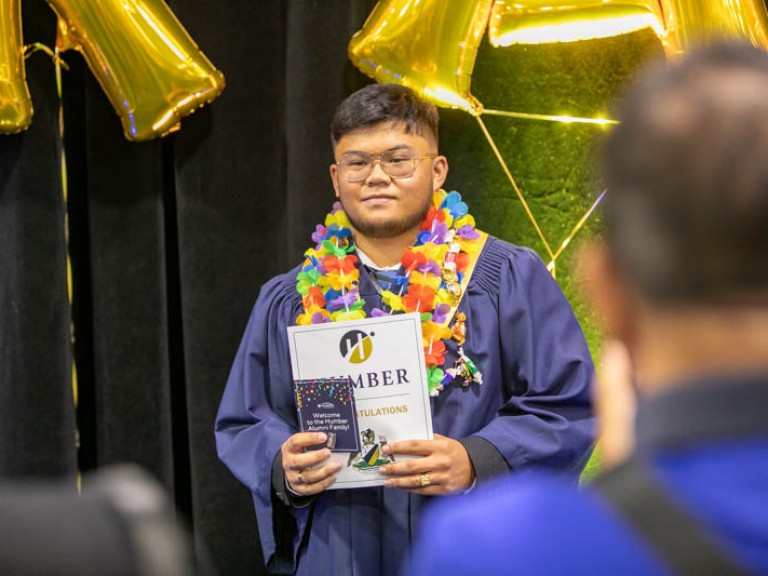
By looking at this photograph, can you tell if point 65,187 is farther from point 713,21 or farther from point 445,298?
point 713,21

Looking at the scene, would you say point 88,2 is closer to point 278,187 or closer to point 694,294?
point 278,187

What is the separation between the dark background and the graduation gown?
60cm

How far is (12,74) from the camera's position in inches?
107

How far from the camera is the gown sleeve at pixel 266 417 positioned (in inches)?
88.3

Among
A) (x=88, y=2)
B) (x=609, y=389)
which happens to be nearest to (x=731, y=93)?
(x=609, y=389)

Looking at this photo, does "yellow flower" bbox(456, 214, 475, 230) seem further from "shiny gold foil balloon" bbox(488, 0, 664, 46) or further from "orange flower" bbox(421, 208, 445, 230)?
"shiny gold foil balloon" bbox(488, 0, 664, 46)

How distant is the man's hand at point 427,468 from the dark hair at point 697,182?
136 centimetres

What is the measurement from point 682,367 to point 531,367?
1.47m

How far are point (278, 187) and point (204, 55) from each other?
0.37 m

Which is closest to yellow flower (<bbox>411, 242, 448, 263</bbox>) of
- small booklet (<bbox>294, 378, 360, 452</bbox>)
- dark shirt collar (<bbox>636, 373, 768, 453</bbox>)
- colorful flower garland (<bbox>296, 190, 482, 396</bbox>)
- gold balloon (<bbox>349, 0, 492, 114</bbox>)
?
colorful flower garland (<bbox>296, 190, 482, 396</bbox>)

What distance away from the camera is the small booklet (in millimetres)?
2047

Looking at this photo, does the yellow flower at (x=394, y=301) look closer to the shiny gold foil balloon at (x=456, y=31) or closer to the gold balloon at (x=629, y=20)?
the shiny gold foil balloon at (x=456, y=31)

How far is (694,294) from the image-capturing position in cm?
71

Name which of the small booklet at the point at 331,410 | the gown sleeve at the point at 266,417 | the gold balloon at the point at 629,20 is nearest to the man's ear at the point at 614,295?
the small booklet at the point at 331,410
